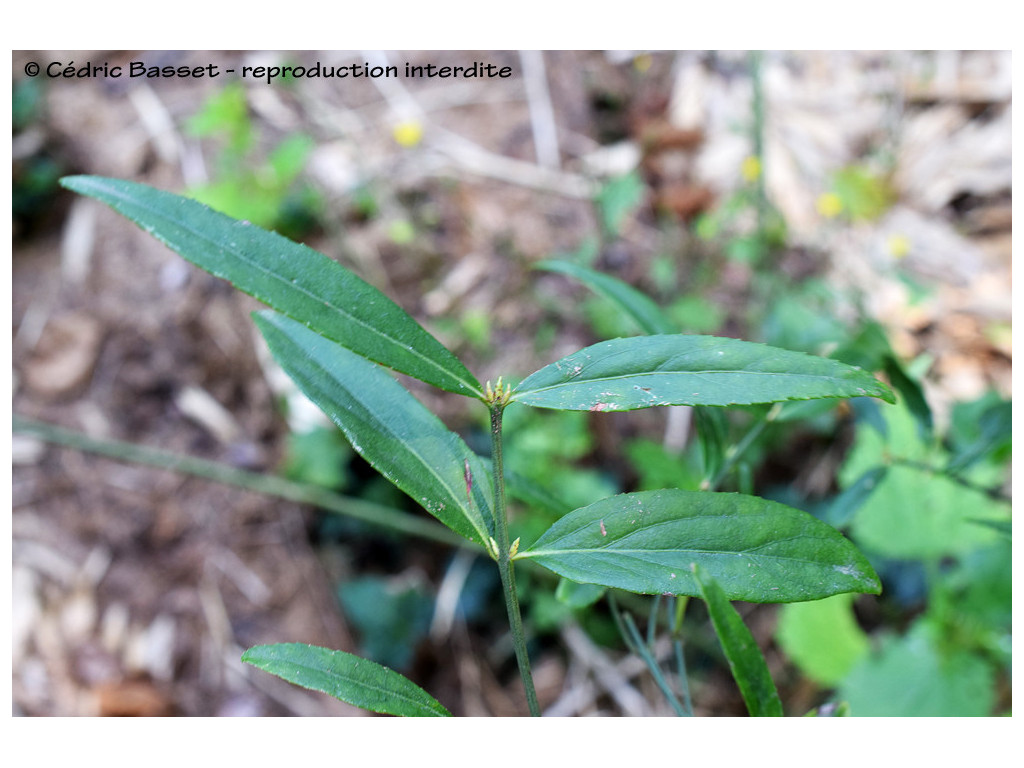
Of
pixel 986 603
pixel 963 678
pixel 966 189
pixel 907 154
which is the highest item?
pixel 907 154

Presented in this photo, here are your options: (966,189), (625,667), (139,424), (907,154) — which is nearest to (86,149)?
(139,424)

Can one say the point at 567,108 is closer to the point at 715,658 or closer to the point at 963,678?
the point at 715,658

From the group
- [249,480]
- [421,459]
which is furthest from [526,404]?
[249,480]

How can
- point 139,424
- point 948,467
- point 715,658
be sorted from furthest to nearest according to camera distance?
1. point 139,424
2. point 715,658
3. point 948,467

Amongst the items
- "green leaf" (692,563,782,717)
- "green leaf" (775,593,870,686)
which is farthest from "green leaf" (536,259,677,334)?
"green leaf" (775,593,870,686)

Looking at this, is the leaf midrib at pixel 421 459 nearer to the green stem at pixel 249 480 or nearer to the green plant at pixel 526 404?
the green plant at pixel 526 404

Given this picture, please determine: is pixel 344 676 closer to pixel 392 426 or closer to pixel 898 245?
pixel 392 426

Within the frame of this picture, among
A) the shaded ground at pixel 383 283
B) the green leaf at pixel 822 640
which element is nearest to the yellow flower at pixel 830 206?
the shaded ground at pixel 383 283

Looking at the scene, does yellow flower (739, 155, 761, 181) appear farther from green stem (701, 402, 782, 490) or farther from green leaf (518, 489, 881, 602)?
green leaf (518, 489, 881, 602)
